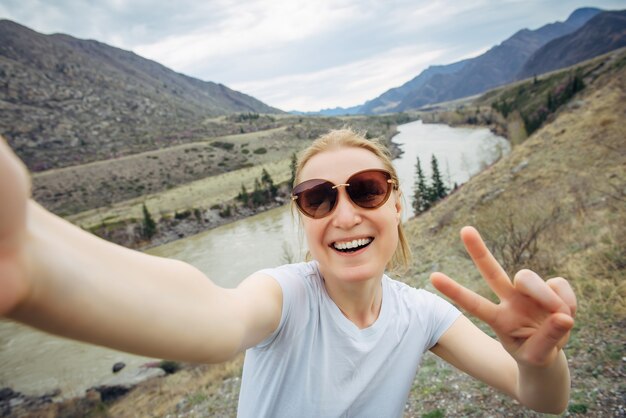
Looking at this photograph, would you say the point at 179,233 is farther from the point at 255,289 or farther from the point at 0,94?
the point at 0,94

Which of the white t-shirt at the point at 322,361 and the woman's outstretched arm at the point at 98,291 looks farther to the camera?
the white t-shirt at the point at 322,361

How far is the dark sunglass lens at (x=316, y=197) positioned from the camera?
157cm

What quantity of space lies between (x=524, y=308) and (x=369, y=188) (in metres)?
0.77

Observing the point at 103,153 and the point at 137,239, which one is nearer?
the point at 137,239

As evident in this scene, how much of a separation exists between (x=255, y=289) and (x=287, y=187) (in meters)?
38.5

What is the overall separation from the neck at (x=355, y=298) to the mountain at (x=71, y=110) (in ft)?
245

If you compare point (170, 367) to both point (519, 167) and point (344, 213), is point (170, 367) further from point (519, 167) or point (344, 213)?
point (519, 167)

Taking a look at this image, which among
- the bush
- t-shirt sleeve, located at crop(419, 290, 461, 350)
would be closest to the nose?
t-shirt sleeve, located at crop(419, 290, 461, 350)

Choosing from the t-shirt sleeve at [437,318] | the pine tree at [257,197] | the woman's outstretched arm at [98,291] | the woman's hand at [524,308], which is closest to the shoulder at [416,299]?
the t-shirt sleeve at [437,318]

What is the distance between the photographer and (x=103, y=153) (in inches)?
2699

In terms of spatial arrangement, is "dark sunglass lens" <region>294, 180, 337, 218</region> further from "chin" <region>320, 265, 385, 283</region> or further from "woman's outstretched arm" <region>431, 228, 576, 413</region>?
"woman's outstretched arm" <region>431, 228, 576, 413</region>

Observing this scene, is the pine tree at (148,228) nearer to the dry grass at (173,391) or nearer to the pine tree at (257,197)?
the pine tree at (257,197)

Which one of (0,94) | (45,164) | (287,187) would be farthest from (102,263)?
(0,94)

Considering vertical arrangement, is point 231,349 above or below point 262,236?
above
